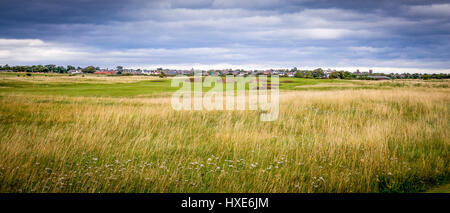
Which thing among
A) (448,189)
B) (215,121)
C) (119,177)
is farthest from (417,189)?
(215,121)

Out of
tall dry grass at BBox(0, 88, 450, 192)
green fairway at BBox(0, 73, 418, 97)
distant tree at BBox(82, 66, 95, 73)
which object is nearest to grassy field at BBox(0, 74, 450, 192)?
tall dry grass at BBox(0, 88, 450, 192)

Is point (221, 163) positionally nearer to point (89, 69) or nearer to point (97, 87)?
point (97, 87)

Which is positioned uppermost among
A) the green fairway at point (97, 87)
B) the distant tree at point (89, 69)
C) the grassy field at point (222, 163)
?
the distant tree at point (89, 69)

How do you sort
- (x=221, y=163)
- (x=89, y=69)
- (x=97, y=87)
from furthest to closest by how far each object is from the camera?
1. (x=89, y=69)
2. (x=97, y=87)
3. (x=221, y=163)

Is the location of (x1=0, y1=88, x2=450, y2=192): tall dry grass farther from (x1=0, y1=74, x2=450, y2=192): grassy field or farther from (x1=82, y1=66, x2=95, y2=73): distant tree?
(x1=82, y1=66, x2=95, y2=73): distant tree

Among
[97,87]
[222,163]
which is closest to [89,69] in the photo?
[97,87]

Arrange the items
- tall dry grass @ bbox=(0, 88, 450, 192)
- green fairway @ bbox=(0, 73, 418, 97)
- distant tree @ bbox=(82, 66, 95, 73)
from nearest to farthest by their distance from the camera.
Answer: tall dry grass @ bbox=(0, 88, 450, 192)
green fairway @ bbox=(0, 73, 418, 97)
distant tree @ bbox=(82, 66, 95, 73)

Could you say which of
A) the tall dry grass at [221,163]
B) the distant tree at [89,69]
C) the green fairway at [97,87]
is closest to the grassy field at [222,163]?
the tall dry grass at [221,163]

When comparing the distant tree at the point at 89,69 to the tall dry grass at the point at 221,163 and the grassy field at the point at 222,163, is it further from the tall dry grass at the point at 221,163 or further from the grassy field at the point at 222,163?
the grassy field at the point at 222,163

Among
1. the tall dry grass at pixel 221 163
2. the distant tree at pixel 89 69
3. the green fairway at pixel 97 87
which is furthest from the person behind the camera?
A: the distant tree at pixel 89 69

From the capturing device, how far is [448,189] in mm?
4797
